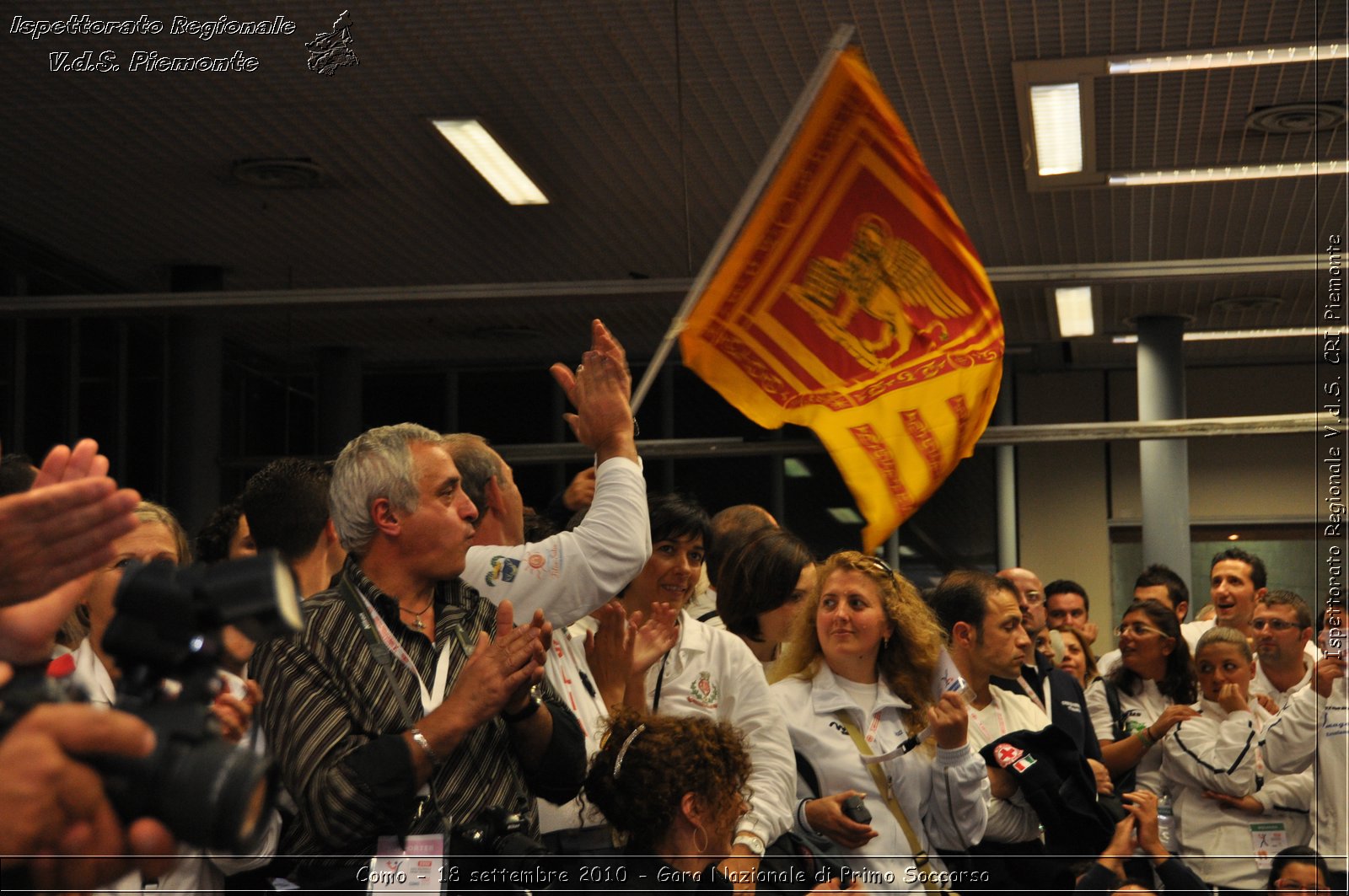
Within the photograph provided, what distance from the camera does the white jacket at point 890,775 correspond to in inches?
156

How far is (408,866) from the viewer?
2771mm

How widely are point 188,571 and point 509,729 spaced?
164 centimetres

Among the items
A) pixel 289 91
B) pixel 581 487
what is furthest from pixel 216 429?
pixel 581 487

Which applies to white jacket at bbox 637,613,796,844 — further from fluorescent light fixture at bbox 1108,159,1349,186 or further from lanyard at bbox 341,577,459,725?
fluorescent light fixture at bbox 1108,159,1349,186

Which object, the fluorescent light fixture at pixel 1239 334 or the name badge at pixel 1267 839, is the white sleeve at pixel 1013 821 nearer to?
the name badge at pixel 1267 839

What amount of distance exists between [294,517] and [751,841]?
1.48m

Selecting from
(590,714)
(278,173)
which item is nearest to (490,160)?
(278,173)

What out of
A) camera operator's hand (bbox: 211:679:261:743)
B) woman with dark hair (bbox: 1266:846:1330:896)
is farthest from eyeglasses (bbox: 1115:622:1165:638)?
camera operator's hand (bbox: 211:679:261:743)

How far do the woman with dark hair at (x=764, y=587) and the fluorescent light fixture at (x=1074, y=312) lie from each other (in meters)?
5.21

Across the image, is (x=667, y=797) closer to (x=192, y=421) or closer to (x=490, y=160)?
(x=490, y=160)

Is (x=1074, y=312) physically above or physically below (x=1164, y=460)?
above

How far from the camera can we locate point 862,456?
4.27 metres

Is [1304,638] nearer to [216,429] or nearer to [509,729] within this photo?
[509,729]

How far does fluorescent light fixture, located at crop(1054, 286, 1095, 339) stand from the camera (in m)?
9.91
